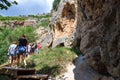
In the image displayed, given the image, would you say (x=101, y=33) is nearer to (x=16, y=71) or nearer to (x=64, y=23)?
(x=16, y=71)

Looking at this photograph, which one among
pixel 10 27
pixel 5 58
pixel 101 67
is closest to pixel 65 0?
pixel 5 58

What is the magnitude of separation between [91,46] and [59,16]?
9772mm

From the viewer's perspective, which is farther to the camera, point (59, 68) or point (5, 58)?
point (5, 58)

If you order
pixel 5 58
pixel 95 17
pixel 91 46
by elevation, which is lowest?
pixel 5 58

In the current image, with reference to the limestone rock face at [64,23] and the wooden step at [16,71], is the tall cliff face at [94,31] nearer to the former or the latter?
the limestone rock face at [64,23]

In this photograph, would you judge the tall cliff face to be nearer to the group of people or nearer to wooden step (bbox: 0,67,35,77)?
wooden step (bbox: 0,67,35,77)

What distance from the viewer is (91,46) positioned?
758 inches

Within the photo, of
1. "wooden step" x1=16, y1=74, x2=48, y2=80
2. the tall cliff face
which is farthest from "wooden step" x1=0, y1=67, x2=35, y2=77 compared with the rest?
the tall cliff face

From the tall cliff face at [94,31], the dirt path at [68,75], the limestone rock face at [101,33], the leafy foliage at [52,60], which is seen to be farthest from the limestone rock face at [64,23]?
the dirt path at [68,75]

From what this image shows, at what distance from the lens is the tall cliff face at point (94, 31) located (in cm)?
1402

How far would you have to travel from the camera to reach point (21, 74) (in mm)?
18672

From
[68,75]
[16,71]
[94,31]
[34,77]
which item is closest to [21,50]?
[16,71]

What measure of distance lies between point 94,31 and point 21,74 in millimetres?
4126

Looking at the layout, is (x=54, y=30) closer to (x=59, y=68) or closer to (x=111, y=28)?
(x=59, y=68)
